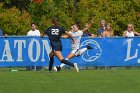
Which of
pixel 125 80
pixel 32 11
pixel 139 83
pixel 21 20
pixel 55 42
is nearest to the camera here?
pixel 139 83

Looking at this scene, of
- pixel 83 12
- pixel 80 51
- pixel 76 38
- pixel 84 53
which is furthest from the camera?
pixel 83 12

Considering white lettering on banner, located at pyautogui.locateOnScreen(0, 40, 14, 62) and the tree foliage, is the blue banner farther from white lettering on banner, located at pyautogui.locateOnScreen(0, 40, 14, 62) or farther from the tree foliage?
the tree foliage

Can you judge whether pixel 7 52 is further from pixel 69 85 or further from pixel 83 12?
pixel 83 12

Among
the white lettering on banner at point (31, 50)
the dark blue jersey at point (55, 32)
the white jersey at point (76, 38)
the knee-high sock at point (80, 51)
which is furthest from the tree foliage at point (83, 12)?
the dark blue jersey at point (55, 32)

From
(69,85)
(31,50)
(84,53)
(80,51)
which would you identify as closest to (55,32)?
(80,51)

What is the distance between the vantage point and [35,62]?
21.5m

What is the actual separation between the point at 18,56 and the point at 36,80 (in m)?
6.56

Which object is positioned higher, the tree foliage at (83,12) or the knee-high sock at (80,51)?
the tree foliage at (83,12)

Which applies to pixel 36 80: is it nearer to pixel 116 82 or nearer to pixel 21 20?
pixel 116 82

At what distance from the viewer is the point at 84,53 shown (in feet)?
71.5

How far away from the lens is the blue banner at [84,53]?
21375 millimetres

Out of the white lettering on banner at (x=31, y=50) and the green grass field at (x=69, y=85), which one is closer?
the green grass field at (x=69, y=85)

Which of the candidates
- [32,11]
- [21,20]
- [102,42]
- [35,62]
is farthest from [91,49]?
[32,11]

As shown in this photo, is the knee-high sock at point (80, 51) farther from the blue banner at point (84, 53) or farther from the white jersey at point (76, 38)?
the blue banner at point (84, 53)
